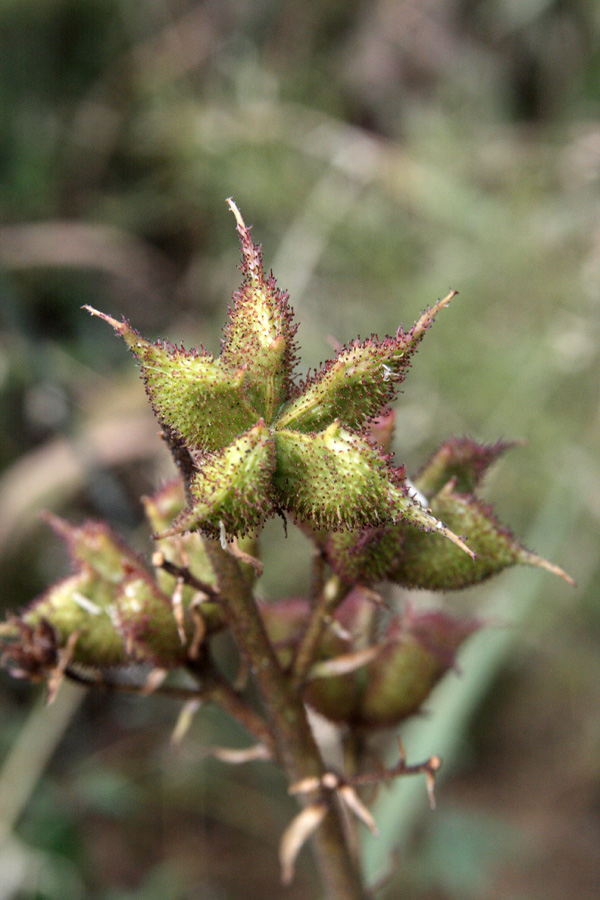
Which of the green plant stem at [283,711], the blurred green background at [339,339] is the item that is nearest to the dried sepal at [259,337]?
the green plant stem at [283,711]

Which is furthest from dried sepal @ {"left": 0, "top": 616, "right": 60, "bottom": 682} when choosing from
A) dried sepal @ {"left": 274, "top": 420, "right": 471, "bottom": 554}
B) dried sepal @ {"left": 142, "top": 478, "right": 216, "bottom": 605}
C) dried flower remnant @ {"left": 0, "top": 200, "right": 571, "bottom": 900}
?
dried sepal @ {"left": 274, "top": 420, "right": 471, "bottom": 554}

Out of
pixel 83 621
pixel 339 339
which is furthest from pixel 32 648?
pixel 339 339

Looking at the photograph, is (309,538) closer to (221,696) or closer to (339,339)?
(221,696)

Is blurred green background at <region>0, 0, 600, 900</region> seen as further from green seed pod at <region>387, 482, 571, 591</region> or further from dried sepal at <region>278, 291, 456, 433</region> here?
dried sepal at <region>278, 291, 456, 433</region>

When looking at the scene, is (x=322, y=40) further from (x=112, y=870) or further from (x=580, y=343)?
(x=112, y=870)

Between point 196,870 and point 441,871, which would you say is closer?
point 441,871

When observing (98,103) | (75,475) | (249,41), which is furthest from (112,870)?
→ (249,41)
